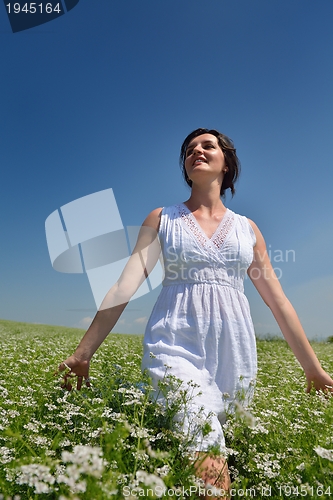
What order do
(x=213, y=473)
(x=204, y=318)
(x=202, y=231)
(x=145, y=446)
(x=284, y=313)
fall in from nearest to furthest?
(x=213, y=473), (x=145, y=446), (x=204, y=318), (x=202, y=231), (x=284, y=313)

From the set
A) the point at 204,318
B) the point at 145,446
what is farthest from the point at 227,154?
the point at 145,446

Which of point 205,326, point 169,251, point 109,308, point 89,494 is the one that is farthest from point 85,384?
point 89,494

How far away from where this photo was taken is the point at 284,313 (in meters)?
3.98

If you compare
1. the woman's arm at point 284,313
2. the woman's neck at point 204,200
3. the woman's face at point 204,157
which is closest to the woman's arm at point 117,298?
the woman's neck at point 204,200

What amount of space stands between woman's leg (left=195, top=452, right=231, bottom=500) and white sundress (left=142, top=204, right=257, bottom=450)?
32 centimetres

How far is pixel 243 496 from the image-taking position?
2484 millimetres

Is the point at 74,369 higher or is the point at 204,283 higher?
the point at 204,283

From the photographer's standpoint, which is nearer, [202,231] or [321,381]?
[202,231]

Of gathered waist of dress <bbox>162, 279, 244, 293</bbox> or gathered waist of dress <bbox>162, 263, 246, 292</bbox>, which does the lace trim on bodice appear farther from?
gathered waist of dress <bbox>162, 279, 244, 293</bbox>

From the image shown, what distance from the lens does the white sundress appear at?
3.08 metres

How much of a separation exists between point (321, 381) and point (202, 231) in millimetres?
1782

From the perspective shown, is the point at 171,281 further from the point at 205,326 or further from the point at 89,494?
the point at 89,494

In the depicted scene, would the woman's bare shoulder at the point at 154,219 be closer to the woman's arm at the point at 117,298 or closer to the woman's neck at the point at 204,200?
the woman's arm at the point at 117,298

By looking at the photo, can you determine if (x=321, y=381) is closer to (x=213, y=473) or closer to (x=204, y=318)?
(x=204, y=318)
